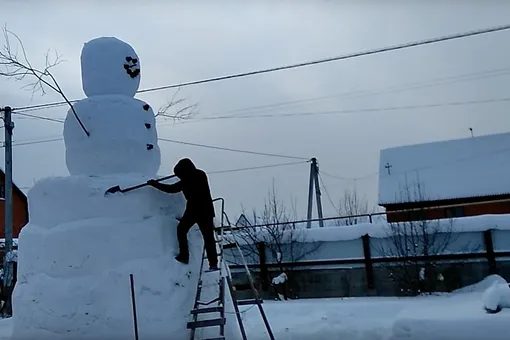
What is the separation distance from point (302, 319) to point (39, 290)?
15.0 ft

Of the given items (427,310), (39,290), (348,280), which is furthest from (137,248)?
(348,280)

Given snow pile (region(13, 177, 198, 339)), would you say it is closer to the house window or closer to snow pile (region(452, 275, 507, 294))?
snow pile (region(452, 275, 507, 294))

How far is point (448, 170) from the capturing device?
26219 millimetres

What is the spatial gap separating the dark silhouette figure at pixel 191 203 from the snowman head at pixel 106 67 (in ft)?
5.19

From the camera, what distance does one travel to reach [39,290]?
295 inches

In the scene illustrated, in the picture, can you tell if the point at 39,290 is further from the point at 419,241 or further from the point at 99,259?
the point at 419,241

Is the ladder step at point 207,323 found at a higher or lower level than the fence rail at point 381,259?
lower

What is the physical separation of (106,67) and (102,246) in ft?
8.16

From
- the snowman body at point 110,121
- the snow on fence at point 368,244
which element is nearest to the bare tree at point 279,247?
the snow on fence at point 368,244

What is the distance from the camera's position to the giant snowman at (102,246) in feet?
23.9

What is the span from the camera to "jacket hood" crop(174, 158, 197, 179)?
7578 mm

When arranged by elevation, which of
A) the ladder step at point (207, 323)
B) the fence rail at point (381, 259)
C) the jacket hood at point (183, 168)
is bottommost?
the ladder step at point (207, 323)

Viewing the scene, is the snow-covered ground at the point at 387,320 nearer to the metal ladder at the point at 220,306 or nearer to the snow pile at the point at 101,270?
the metal ladder at the point at 220,306

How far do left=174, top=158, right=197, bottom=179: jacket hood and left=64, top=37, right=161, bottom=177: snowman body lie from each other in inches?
29.8
